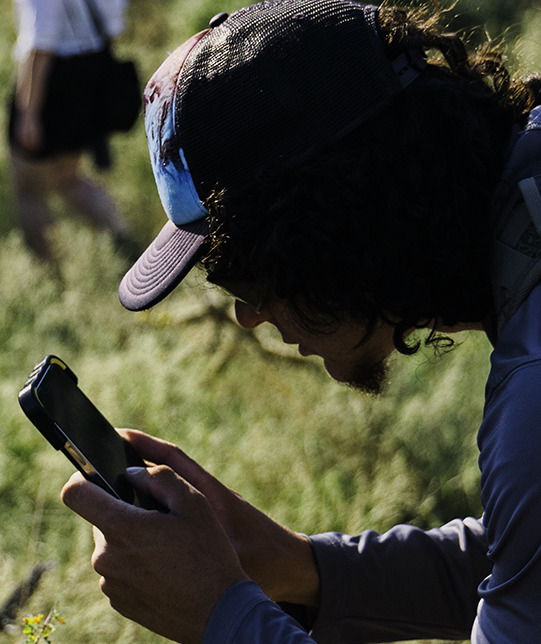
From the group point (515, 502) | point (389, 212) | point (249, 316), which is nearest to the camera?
point (515, 502)

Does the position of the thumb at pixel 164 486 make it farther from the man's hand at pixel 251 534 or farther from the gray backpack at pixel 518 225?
the gray backpack at pixel 518 225

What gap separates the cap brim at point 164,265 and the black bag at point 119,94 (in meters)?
3.23

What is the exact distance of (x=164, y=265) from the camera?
5.41ft

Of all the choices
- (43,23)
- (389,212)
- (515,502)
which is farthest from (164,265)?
(43,23)

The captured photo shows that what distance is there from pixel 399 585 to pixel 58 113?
12.3 ft

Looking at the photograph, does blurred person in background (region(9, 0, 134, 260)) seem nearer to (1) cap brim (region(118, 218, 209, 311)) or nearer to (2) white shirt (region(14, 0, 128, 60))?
(2) white shirt (region(14, 0, 128, 60))

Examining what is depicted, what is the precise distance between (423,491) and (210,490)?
1355 millimetres

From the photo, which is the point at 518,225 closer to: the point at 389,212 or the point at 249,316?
the point at 389,212

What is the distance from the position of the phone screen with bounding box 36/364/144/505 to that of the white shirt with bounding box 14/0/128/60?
3301 mm

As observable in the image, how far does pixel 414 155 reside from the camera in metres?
1.50

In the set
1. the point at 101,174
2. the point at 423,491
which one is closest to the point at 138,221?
the point at 101,174

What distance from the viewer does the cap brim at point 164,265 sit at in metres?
1.58

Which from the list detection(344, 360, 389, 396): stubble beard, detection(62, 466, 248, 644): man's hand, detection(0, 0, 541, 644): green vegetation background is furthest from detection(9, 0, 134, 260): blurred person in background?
detection(62, 466, 248, 644): man's hand

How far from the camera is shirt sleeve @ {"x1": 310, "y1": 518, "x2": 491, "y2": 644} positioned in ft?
6.18
